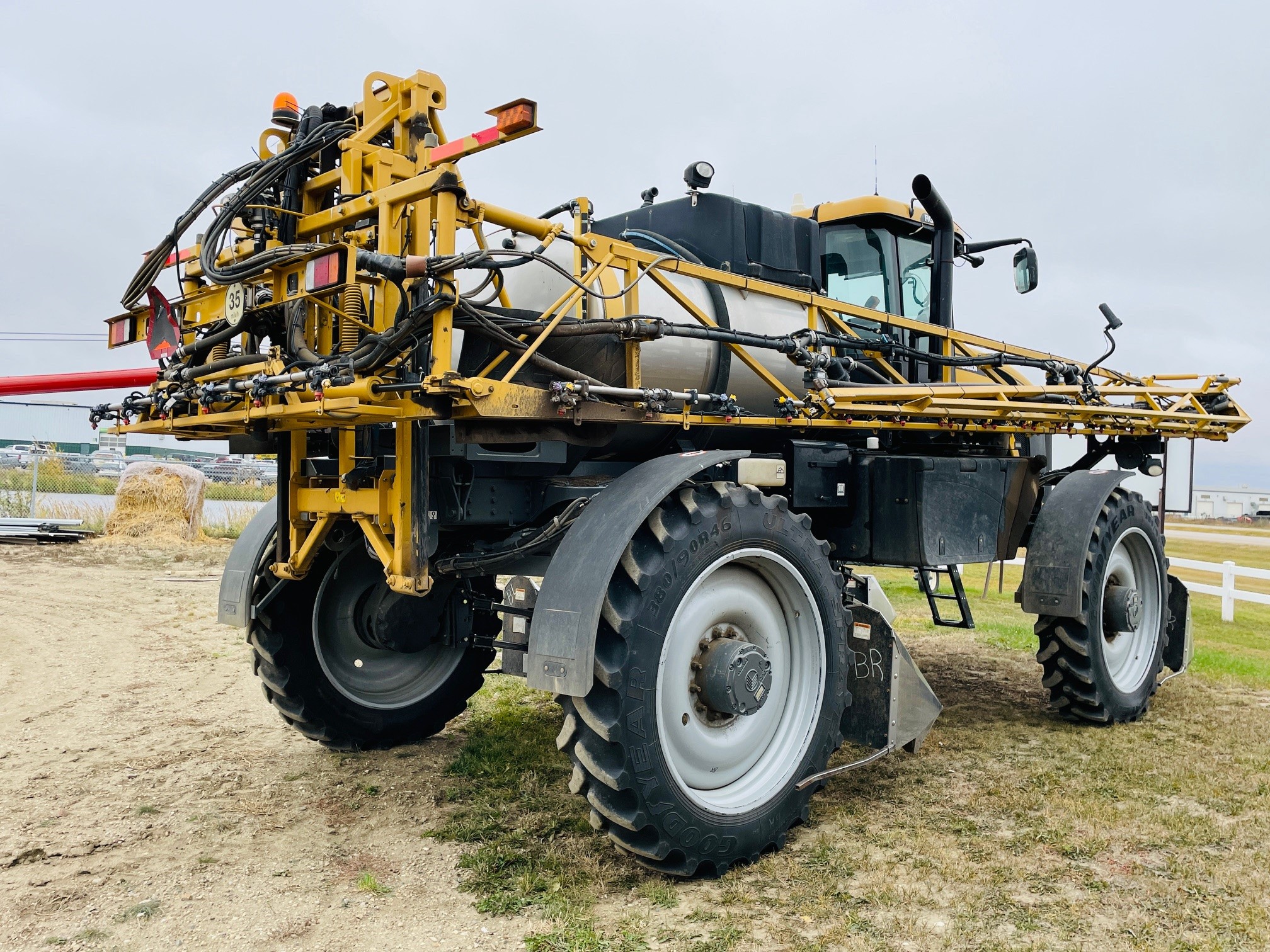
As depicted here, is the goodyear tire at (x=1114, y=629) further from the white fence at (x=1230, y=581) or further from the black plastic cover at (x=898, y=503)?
the white fence at (x=1230, y=581)

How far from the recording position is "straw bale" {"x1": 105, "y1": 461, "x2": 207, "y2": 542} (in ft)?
57.4

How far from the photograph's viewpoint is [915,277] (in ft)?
22.4

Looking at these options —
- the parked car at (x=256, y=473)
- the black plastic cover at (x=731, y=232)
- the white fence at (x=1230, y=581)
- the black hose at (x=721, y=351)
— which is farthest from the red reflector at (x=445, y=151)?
the parked car at (x=256, y=473)

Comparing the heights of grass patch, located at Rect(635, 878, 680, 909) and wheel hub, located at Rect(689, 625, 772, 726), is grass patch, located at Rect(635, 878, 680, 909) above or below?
below

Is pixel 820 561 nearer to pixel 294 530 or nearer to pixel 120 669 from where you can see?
pixel 294 530

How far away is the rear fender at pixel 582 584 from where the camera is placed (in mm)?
3592

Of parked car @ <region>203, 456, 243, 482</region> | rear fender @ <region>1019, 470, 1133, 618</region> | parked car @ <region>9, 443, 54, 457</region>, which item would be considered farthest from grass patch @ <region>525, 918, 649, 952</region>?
parked car @ <region>203, 456, 243, 482</region>

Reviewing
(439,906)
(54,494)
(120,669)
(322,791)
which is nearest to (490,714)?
(322,791)

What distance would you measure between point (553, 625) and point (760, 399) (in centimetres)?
204

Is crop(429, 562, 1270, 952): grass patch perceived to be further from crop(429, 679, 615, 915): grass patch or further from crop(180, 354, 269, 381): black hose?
crop(180, 354, 269, 381): black hose

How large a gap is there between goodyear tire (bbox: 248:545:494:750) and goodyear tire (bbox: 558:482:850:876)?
202 cm

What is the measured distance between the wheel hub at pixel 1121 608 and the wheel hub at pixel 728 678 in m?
3.32

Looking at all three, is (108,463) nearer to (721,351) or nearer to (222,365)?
(222,365)

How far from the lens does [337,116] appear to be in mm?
4367
